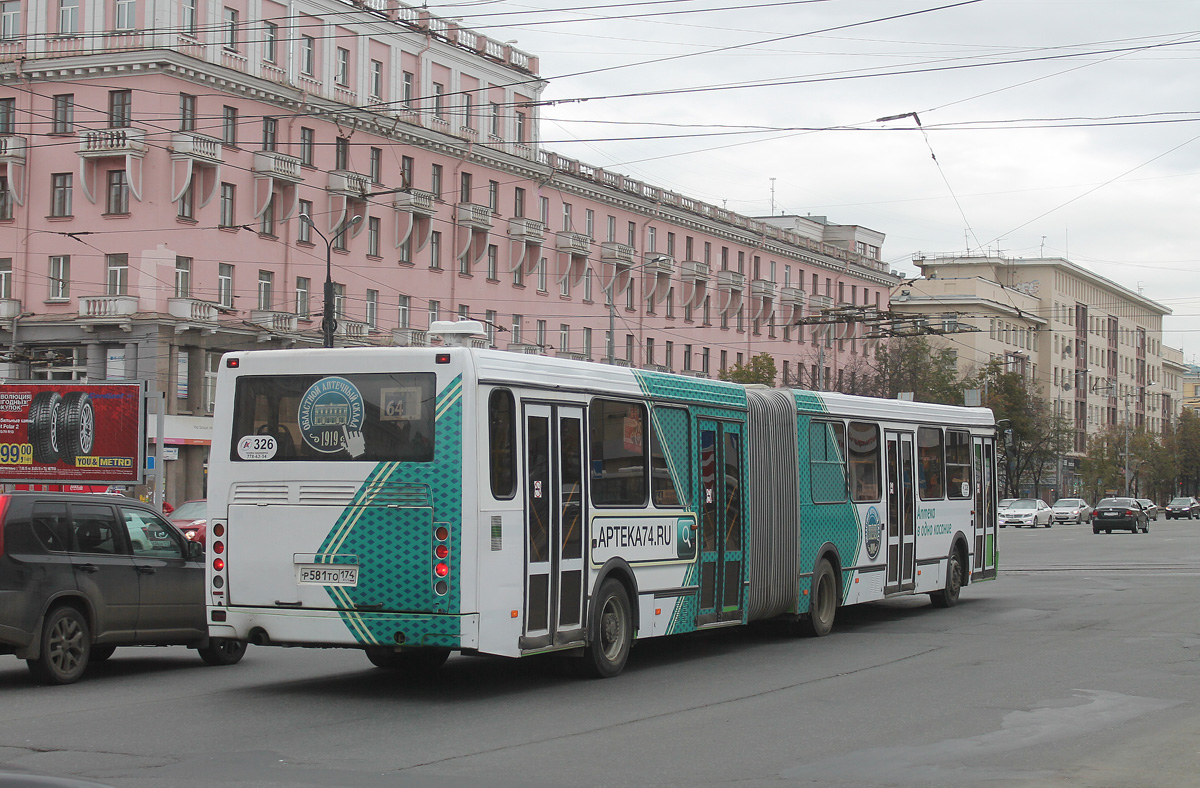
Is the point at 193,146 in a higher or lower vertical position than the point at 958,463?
higher

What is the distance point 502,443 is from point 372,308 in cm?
4706

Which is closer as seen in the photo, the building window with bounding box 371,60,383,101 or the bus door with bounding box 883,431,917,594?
the bus door with bounding box 883,431,917,594

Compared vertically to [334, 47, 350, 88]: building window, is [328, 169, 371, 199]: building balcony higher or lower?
lower

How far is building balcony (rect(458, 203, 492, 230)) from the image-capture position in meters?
61.9

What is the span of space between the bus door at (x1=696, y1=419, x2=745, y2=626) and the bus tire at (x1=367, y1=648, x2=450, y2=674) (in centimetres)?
267

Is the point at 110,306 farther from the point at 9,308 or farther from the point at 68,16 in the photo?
the point at 68,16

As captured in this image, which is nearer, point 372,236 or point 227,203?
point 227,203

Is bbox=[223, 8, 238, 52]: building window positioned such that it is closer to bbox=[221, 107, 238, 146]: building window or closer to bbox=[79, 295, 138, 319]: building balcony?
bbox=[221, 107, 238, 146]: building window

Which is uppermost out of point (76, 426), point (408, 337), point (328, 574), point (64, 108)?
point (64, 108)

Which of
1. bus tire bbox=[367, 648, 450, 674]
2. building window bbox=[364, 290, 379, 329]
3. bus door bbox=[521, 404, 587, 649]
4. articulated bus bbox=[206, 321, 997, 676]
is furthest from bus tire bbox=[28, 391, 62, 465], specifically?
building window bbox=[364, 290, 379, 329]

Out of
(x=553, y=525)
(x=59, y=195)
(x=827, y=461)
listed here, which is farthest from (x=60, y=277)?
(x=553, y=525)

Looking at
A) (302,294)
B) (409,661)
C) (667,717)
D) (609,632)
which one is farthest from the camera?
(302,294)

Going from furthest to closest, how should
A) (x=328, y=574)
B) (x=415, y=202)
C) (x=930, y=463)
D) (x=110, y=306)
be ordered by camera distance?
1. (x=415, y=202)
2. (x=110, y=306)
3. (x=930, y=463)
4. (x=328, y=574)

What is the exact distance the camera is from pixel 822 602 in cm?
1725
